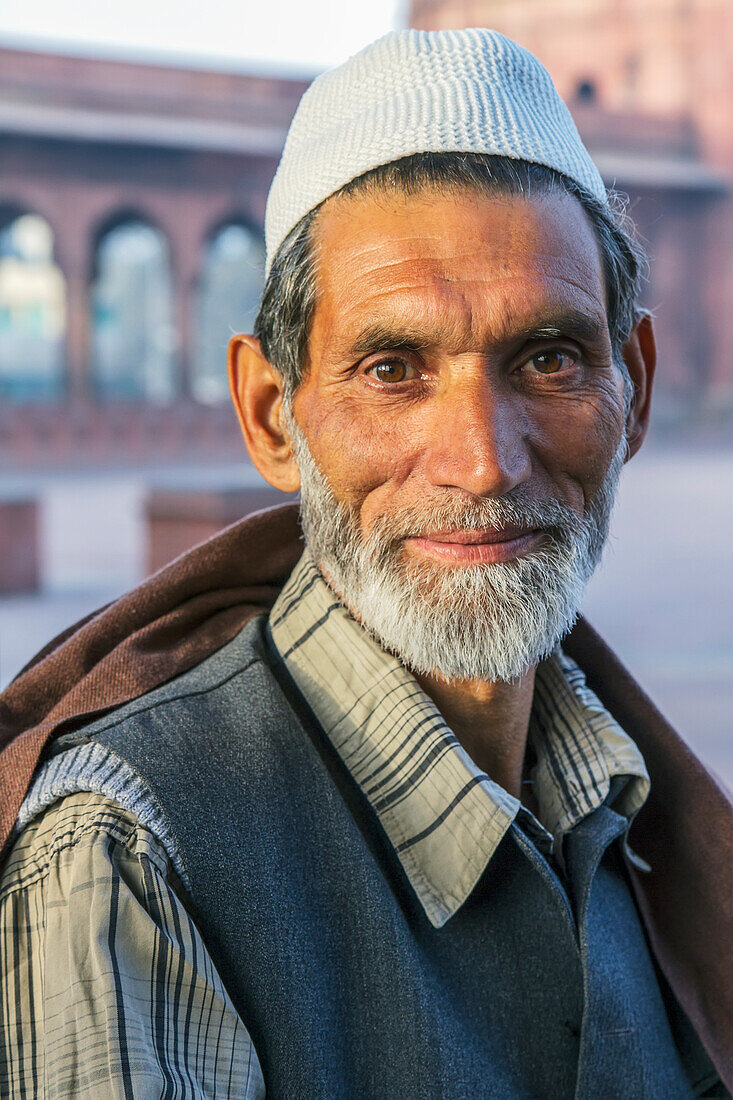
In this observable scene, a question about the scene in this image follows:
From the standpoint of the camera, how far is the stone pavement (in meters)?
5.60

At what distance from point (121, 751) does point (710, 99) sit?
2634cm

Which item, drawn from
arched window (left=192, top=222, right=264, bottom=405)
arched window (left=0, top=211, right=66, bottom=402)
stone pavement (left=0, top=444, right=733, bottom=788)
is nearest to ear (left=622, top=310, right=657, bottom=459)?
stone pavement (left=0, top=444, right=733, bottom=788)

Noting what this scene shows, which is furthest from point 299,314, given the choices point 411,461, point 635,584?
point 635,584

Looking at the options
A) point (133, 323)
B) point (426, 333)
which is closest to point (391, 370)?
point (426, 333)

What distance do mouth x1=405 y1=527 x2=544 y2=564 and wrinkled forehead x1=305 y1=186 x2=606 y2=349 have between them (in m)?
0.22

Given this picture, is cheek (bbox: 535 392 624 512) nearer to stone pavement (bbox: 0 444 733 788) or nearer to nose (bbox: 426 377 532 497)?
nose (bbox: 426 377 532 497)

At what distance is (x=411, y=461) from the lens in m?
1.21

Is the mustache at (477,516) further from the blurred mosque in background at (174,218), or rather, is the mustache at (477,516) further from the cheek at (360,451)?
the blurred mosque in background at (174,218)

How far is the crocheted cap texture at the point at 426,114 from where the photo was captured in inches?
47.8

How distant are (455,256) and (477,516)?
0.27 m

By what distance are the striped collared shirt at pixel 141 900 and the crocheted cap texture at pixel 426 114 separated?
551mm

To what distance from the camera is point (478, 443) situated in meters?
1.15

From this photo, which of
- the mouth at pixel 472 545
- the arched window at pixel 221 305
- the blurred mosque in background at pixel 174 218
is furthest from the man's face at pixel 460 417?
the arched window at pixel 221 305

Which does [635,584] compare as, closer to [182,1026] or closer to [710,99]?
[182,1026]
